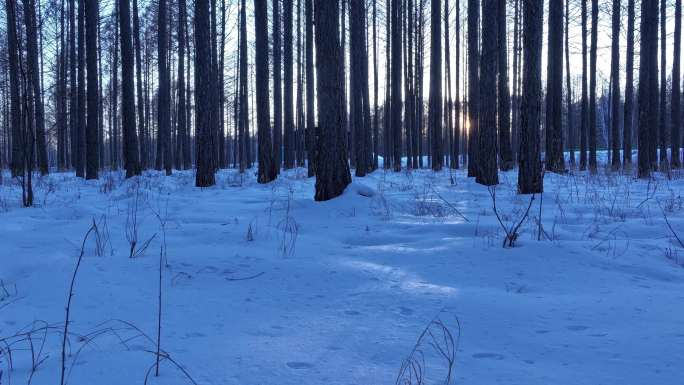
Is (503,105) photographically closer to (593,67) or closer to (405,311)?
(593,67)

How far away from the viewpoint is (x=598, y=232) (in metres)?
3.63

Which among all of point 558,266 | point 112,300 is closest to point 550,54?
point 558,266

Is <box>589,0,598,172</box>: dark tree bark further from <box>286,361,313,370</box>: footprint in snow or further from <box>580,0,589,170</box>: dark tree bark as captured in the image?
<box>286,361,313,370</box>: footprint in snow

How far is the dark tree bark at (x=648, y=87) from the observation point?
31.7 feet

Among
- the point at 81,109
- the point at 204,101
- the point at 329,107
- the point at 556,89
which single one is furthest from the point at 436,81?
the point at 81,109

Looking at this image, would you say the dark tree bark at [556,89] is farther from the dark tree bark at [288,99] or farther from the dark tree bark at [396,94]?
the dark tree bark at [288,99]

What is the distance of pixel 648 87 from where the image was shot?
10.2 m

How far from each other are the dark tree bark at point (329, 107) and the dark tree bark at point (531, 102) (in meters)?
2.68

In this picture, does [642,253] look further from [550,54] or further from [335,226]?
[550,54]

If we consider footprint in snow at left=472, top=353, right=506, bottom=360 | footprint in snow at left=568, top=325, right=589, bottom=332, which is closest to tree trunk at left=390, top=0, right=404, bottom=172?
footprint in snow at left=568, top=325, right=589, bottom=332

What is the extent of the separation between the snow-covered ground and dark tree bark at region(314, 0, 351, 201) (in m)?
1.73

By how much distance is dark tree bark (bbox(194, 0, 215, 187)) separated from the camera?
9227 millimetres

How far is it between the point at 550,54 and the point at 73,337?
1316cm

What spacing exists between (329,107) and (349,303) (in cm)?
408
